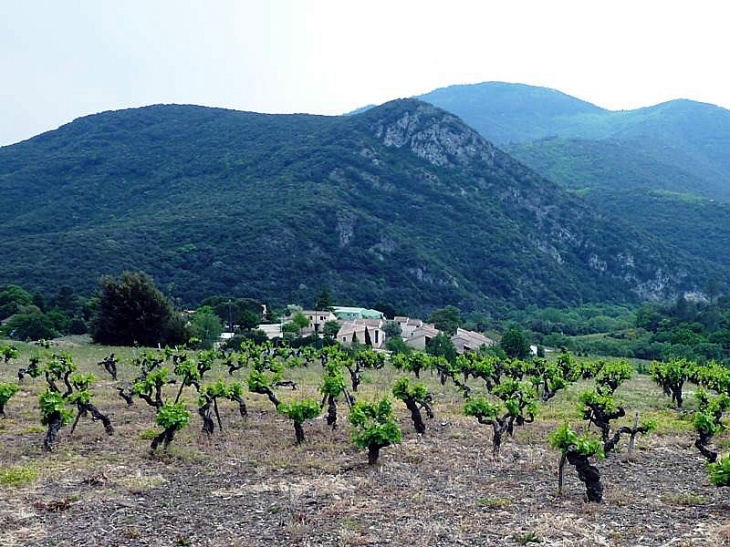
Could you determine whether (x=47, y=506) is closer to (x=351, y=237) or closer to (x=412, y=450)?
(x=412, y=450)

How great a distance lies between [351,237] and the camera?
111250mm

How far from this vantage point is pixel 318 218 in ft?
364

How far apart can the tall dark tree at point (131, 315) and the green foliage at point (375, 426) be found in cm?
3288

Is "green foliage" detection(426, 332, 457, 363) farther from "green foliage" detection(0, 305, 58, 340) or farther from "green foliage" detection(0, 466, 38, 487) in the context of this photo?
"green foliage" detection(0, 466, 38, 487)

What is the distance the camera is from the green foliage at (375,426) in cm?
1417

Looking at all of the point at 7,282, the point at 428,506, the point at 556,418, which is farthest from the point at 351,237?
the point at 428,506

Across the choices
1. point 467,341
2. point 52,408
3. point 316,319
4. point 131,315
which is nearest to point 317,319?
point 316,319

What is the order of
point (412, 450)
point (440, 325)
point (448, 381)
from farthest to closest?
point (440, 325)
point (448, 381)
point (412, 450)

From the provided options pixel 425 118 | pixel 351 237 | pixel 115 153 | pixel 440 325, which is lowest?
pixel 440 325

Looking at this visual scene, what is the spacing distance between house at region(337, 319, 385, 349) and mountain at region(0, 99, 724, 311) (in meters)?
24.7

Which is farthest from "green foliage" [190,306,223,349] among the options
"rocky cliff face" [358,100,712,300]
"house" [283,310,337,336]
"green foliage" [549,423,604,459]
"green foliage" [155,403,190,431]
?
"rocky cliff face" [358,100,712,300]

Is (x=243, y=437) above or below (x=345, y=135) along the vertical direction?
below

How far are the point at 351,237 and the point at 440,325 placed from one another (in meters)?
38.1

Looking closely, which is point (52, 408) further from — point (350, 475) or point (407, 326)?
point (407, 326)
